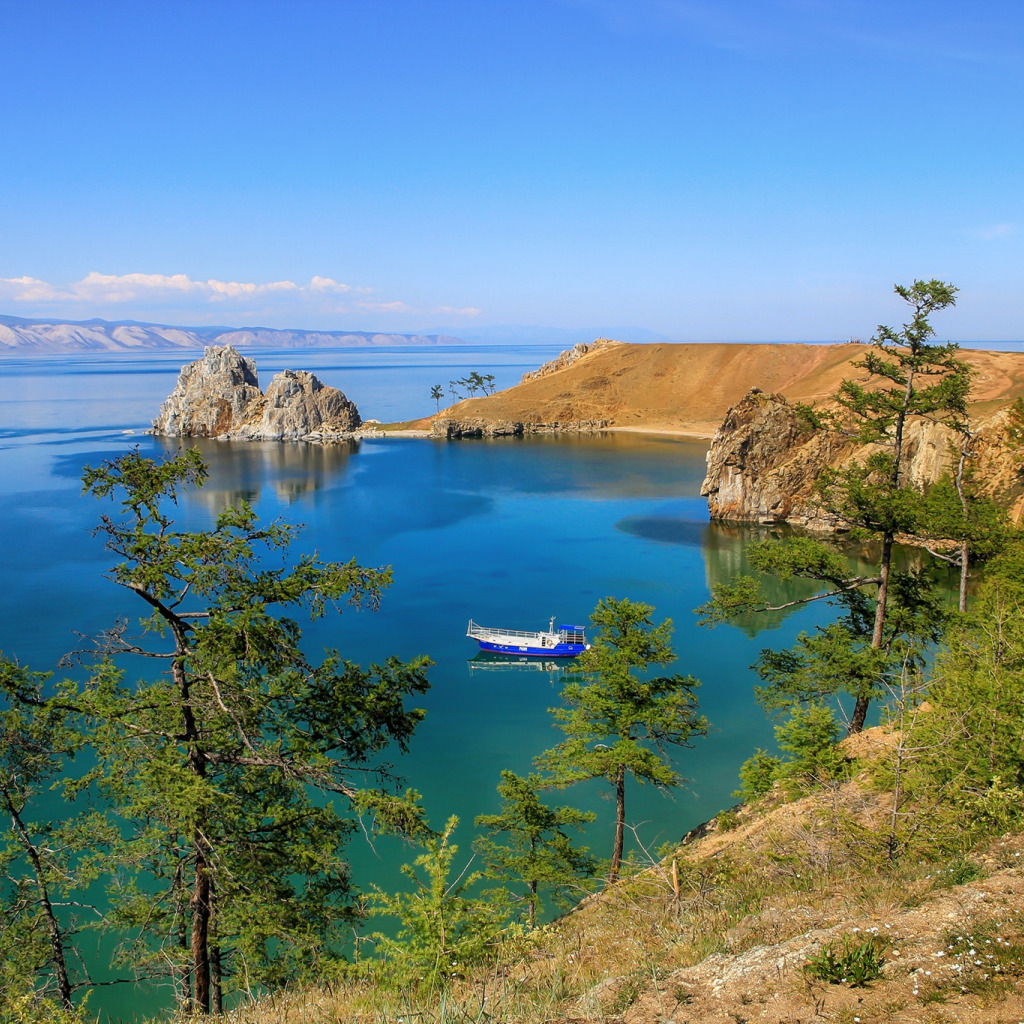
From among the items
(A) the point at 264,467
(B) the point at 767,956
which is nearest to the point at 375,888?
(B) the point at 767,956

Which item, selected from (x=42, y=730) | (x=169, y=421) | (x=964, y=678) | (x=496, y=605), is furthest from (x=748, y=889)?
(x=169, y=421)

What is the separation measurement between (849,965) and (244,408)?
4804 inches

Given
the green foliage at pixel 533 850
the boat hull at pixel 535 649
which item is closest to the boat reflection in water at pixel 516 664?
the boat hull at pixel 535 649

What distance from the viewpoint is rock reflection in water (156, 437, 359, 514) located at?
7094 centimetres

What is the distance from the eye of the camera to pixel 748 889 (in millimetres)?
9172

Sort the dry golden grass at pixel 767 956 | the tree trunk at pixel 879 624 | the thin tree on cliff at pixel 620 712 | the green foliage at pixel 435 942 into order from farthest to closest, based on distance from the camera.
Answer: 1. the tree trunk at pixel 879 624
2. the thin tree on cliff at pixel 620 712
3. the green foliage at pixel 435 942
4. the dry golden grass at pixel 767 956

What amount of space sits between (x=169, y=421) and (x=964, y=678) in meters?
118

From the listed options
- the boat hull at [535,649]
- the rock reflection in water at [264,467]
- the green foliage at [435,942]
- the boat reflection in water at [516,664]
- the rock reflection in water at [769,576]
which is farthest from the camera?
the rock reflection in water at [264,467]

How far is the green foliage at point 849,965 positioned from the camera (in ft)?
18.0

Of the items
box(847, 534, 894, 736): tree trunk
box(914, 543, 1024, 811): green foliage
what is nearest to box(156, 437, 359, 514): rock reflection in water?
box(847, 534, 894, 736): tree trunk

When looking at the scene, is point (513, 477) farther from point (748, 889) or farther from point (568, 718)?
point (748, 889)

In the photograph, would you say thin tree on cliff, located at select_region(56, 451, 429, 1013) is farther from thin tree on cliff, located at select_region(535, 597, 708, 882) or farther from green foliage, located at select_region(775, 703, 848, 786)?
green foliage, located at select_region(775, 703, 848, 786)

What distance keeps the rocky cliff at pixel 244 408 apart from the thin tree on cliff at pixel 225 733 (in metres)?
106

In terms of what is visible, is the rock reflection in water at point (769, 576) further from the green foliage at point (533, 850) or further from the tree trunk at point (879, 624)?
the green foliage at point (533, 850)
